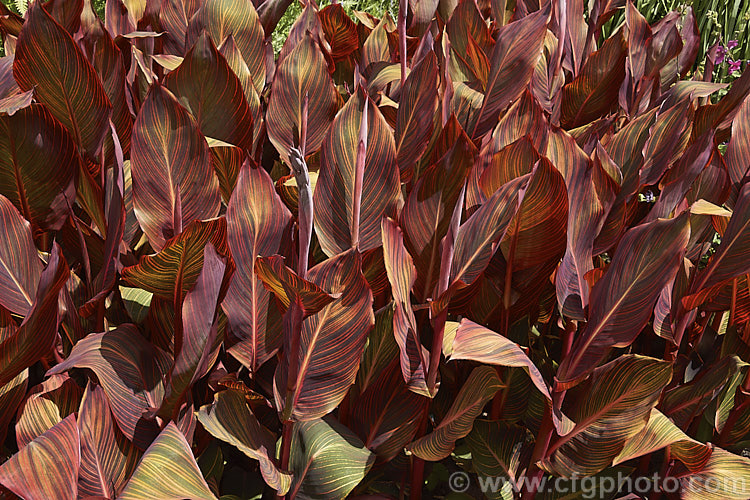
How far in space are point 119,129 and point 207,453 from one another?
0.65 m

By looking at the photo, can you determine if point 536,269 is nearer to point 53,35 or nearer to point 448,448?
point 448,448

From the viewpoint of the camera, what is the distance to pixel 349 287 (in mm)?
984

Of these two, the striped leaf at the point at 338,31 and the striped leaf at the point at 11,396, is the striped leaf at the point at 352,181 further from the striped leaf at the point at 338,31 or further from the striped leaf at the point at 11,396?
the striped leaf at the point at 338,31

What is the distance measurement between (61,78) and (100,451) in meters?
0.67

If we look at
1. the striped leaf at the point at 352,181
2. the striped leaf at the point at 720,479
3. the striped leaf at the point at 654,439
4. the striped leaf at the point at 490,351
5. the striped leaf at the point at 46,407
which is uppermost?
the striped leaf at the point at 352,181

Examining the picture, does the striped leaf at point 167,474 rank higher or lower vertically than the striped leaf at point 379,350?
higher

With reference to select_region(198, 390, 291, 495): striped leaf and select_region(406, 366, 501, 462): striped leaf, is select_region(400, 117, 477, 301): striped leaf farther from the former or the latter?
select_region(198, 390, 291, 495): striped leaf

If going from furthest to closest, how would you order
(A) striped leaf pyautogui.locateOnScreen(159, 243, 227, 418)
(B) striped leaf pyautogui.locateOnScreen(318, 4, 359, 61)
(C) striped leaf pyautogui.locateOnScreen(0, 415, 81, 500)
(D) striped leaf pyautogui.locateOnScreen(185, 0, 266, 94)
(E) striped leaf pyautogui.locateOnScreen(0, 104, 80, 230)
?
(B) striped leaf pyautogui.locateOnScreen(318, 4, 359, 61) → (D) striped leaf pyautogui.locateOnScreen(185, 0, 266, 94) → (E) striped leaf pyautogui.locateOnScreen(0, 104, 80, 230) → (A) striped leaf pyautogui.locateOnScreen(159, 243, 227, 418) → (C) striped leaf pyautogui.locateOnScreen(0, 415, 81, 500)

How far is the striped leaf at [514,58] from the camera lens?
1349 mm

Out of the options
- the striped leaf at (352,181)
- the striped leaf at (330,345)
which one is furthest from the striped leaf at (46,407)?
the striped leaf at (352,181)

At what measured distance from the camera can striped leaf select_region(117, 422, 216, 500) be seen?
877 mm

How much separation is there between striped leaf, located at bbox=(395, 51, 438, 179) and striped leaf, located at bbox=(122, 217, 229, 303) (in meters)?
0.39

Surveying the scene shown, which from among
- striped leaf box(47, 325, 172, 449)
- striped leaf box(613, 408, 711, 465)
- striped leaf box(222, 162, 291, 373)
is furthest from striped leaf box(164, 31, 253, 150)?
striped leaf box(613, 408, 711, 465)

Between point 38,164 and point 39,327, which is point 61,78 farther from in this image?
point 39,327
